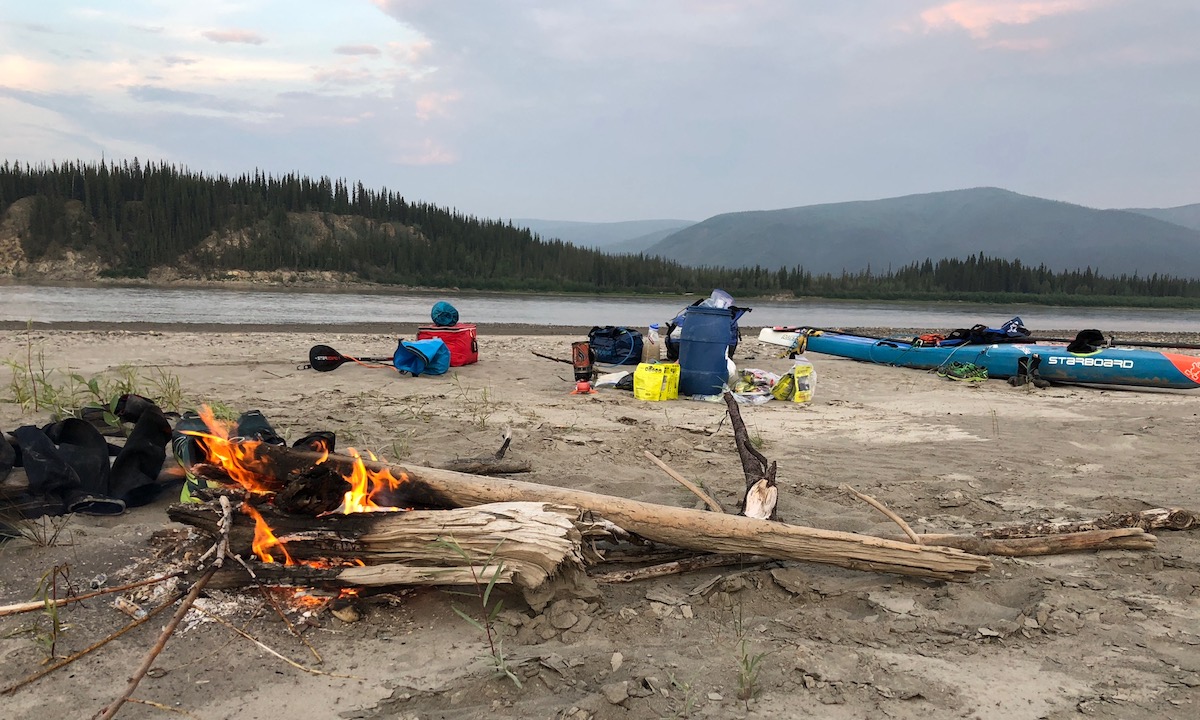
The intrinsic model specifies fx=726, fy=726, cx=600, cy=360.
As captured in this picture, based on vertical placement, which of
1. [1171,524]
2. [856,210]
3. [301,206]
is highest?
[856,210]

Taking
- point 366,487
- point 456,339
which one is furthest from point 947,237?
point 366,487

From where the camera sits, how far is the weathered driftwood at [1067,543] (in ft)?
12.2

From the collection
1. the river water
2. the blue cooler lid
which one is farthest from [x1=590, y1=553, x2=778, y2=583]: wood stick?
the river water

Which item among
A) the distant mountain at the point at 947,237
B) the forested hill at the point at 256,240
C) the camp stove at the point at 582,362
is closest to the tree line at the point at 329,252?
the forested hill at the point at 256,240

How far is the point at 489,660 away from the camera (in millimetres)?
2766

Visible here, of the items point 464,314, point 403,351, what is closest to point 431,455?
point 403,351

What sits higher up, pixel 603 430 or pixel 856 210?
pixel 856 210

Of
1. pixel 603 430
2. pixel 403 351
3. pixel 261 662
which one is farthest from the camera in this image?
pixel 403 351

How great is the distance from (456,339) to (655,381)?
3.44 m

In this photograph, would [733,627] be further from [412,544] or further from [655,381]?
[655,381]

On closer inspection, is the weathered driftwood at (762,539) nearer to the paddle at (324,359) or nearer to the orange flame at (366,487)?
the orange flame at (366,487)

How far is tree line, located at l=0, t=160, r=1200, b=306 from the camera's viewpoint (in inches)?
1645

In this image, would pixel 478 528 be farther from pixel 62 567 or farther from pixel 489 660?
pixel 62 567

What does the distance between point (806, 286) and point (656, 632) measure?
41842 mm
